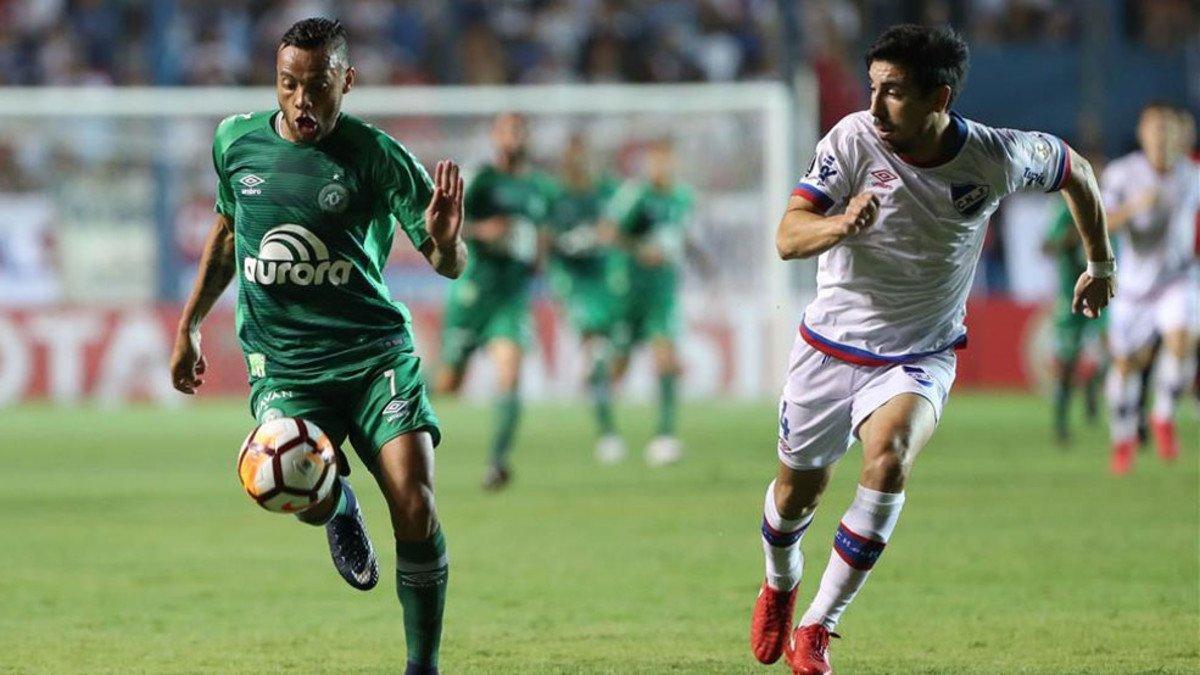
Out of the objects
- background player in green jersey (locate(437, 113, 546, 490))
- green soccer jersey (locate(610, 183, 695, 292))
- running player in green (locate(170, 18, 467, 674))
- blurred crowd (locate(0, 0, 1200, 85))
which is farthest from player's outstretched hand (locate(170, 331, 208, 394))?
blurred crowd (locate(0, 0, 1200, 85))

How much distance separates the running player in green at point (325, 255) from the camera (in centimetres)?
638

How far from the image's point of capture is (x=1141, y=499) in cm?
1234

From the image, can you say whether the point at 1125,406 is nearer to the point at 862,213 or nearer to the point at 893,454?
the point at 893,454

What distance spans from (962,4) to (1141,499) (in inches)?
521

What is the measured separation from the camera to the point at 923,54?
6363 mm

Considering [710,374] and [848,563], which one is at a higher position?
[848,563]

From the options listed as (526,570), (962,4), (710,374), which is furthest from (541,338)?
(526,570)

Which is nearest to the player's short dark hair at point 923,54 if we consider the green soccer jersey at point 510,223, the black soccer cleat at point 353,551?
the black soccer cleat at point 353,551

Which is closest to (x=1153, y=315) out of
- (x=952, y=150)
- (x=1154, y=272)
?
(x=1154, y=272)

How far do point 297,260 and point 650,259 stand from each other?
10148 millimetres

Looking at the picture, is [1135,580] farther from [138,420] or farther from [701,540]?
[138,420]

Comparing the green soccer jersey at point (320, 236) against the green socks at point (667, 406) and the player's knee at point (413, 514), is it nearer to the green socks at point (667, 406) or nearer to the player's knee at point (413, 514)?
the player's knee at point (413, 514)

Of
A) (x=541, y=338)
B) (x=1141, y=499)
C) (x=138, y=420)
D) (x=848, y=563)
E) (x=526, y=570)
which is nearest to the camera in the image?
(x=848, y=563)

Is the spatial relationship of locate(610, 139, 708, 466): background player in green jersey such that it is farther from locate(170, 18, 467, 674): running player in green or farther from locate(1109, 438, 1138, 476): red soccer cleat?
locate(170, 18, 467, 674): running player in green
